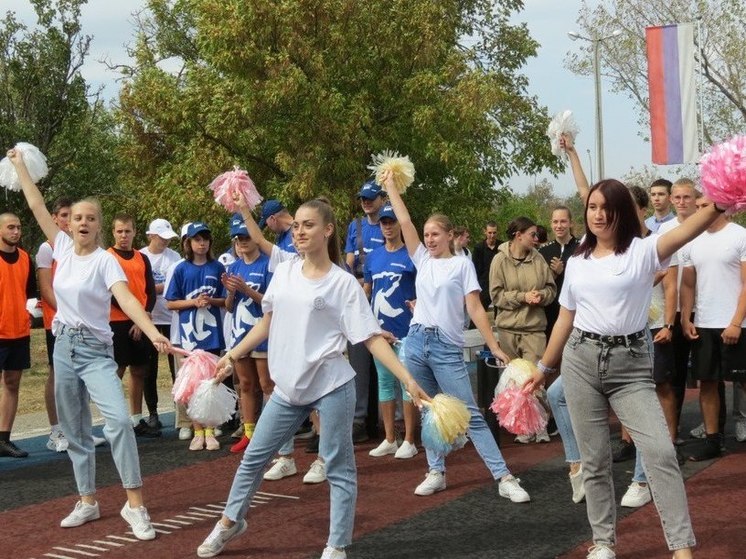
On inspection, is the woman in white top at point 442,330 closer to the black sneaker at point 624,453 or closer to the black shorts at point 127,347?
the black sneaker at point 624,453

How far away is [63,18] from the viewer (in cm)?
2816

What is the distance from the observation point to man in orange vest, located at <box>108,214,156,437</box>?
962 cm

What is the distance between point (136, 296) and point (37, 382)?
253 inches

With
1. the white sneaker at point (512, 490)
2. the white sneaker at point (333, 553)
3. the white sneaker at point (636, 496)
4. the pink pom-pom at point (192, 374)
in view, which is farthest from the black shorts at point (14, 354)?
the white sneaker at point (636, 496)

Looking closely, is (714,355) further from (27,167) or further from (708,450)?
(27,167)

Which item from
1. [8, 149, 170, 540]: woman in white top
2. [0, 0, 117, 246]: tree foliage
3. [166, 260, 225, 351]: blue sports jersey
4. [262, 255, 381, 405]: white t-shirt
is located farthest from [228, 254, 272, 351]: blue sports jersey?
[0, 0, 117, 246]: tree foliage

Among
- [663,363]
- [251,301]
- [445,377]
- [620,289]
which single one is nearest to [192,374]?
[445,377]

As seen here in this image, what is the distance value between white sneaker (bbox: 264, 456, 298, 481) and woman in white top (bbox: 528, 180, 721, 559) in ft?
10.3

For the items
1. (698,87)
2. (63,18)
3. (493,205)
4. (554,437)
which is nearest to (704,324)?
(554,437)

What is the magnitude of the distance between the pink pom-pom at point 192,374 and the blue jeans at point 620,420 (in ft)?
8.25

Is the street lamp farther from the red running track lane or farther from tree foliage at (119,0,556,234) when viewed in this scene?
the red running track lane

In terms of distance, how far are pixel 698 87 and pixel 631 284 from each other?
12623mm

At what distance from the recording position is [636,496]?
6832mm

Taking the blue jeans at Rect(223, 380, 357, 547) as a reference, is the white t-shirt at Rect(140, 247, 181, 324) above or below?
above
